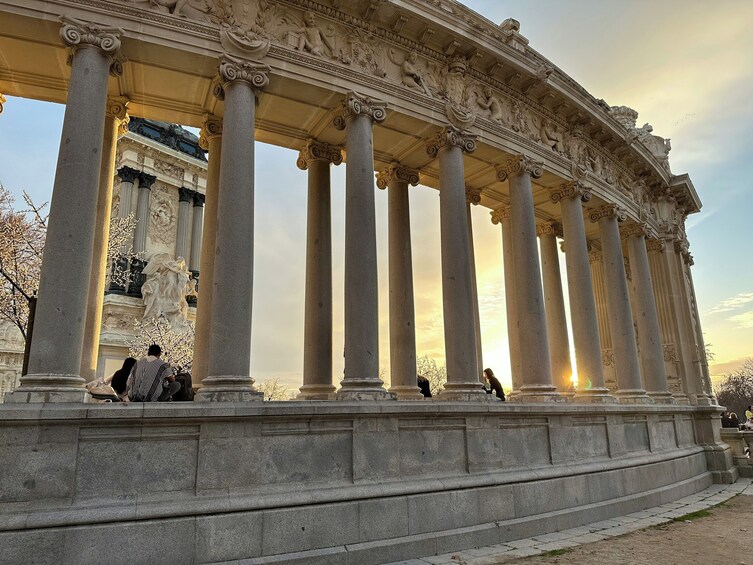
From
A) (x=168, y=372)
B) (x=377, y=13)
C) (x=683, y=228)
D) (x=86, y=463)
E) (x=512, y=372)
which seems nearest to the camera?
(x=86, y=463)

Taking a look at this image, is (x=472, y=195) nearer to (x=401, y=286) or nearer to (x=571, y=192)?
(x=571, y=192)

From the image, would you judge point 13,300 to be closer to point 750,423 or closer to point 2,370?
point 2,370

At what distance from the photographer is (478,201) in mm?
24000

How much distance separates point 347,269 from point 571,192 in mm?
13421

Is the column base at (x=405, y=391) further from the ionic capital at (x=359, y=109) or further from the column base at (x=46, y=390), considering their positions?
the column base at (x=46, y=390)

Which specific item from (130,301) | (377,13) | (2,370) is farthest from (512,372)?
(2,370)

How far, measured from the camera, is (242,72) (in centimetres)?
1454

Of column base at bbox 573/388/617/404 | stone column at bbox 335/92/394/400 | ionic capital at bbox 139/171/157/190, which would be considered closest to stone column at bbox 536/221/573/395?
column base at bbox 573/388/617/404

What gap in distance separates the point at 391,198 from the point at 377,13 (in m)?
7.00

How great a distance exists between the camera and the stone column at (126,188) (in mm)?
46469

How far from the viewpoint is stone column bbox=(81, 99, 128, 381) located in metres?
14.9

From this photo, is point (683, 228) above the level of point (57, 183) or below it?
above

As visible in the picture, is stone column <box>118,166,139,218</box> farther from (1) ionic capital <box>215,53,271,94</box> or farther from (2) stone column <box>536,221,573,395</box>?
(2) stone column <box>536,221,573,395</box>

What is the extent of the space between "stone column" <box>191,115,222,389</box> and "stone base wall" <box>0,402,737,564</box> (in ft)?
16.0
